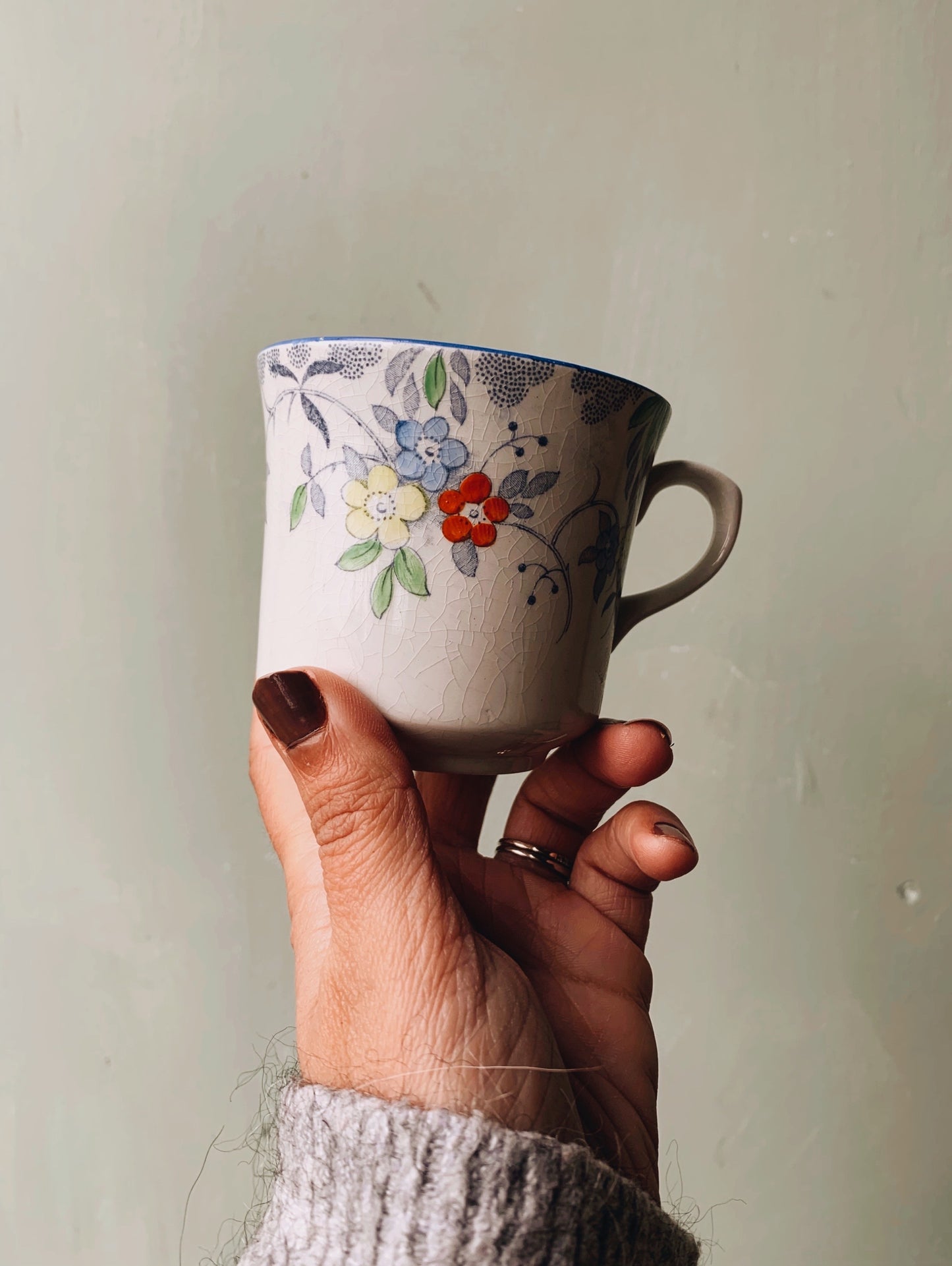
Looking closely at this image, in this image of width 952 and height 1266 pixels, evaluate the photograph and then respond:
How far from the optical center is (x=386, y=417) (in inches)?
19.8

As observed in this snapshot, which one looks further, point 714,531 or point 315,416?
point 714,531

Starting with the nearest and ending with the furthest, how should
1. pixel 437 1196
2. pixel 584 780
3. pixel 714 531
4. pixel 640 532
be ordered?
pixel 437 1196 → pixel 714 531 → pixel 584 780 → pixel 640 532

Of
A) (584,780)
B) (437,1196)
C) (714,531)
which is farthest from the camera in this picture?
(584,780)

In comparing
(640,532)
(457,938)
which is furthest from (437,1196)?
(640,532)

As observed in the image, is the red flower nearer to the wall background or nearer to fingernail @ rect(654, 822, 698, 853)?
fingernail @ rect(654, 822, 698, 853)

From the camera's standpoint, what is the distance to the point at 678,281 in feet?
2.83

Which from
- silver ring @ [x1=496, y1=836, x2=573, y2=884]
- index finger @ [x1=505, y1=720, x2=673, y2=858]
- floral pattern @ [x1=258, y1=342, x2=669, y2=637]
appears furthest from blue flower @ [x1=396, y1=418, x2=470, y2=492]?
silver ring @ [x1=496, y1=836, x2=573, y2=884]

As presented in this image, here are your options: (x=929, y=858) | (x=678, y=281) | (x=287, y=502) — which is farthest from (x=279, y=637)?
(x=929, y=858)

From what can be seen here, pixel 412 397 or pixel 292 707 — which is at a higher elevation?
pixel 412 397

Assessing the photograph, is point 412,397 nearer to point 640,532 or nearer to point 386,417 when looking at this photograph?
point 386,417

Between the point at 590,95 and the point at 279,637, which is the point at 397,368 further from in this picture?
the point at 590,95

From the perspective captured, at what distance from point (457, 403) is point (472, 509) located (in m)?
0.05

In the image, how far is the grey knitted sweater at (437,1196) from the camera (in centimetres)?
48

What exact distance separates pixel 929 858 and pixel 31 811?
766mm
